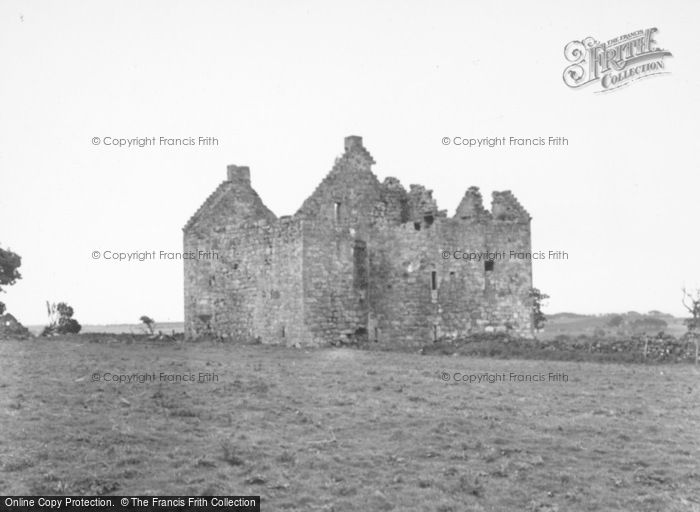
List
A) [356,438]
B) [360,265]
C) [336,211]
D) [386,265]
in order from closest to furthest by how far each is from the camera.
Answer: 1. [356,438]
2. [336,211]
3. [360,265]
4. [386,265]

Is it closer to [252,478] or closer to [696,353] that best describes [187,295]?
[696,353]

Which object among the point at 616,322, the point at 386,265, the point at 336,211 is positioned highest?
the point at 336,211

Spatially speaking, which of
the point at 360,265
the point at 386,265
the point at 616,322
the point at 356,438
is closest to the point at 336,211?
the point at 360,265

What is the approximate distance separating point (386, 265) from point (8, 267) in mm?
26868

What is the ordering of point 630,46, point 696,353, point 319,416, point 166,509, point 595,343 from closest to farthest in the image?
point 166,509 < point 319,416 < point 630,46 < point 696,353 < point 595,343

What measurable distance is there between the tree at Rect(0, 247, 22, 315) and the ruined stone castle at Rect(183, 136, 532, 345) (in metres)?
20.6

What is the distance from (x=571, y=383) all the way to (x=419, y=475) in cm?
1236

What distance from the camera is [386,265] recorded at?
43281 millimetres

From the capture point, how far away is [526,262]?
43.4m

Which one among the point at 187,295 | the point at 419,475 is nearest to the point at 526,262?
the point at 187,295

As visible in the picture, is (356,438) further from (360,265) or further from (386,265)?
(386,265)

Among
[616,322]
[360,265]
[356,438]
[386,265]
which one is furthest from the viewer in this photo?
[616,322]

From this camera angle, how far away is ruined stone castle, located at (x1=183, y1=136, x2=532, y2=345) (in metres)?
41.6

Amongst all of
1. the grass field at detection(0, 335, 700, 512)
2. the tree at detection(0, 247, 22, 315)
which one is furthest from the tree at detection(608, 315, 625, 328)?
the grass field at detection(0, 335, 700, 512)
